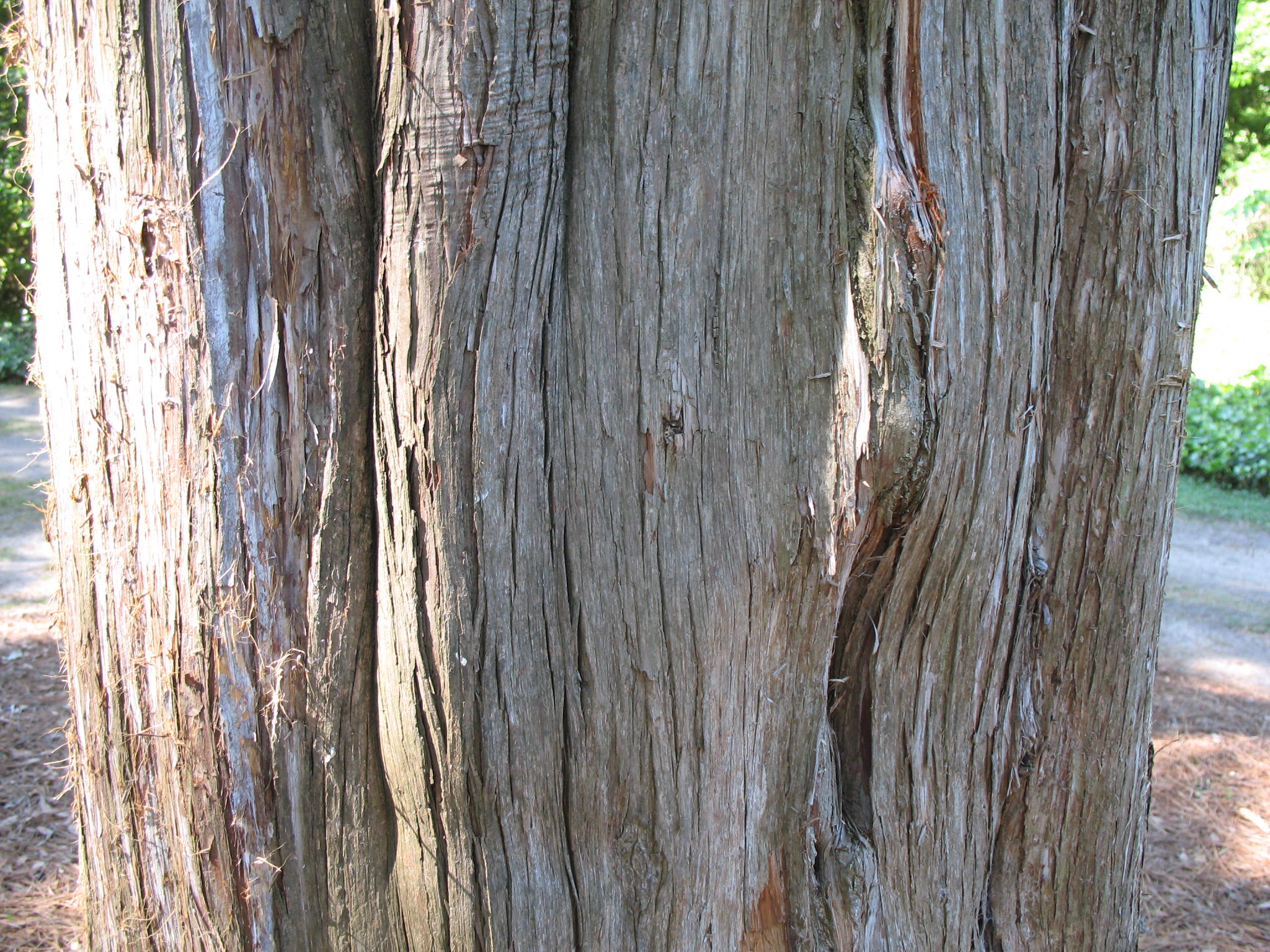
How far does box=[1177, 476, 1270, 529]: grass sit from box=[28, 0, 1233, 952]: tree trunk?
28.1 feet

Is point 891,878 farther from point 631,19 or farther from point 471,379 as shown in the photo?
point 631,19

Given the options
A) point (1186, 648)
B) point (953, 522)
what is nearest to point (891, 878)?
point (953, 522)

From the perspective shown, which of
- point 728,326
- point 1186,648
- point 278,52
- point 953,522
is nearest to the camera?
point 278,52

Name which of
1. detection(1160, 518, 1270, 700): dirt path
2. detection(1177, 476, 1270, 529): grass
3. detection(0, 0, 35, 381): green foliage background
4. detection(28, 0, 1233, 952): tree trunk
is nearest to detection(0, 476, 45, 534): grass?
detection(0, 0, 35, 381): green foliage background

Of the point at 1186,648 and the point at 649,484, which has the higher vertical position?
the point at 649,484

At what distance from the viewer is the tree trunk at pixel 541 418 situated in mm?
1542

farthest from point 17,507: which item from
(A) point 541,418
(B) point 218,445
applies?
(A) point 541,418

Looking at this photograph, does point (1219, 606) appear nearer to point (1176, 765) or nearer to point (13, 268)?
point (1176, 765)

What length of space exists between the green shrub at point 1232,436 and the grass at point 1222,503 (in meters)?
0.17

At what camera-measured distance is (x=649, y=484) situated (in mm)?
1644

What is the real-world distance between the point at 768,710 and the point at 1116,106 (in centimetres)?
137

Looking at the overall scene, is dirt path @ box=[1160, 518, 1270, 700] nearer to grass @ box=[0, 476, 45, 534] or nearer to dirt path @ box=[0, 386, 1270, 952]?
dirt path @ box=[0, 386, 1270, 952]

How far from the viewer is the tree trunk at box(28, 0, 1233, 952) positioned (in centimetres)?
154

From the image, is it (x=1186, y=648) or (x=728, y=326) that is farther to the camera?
(x=1186, y=648)
